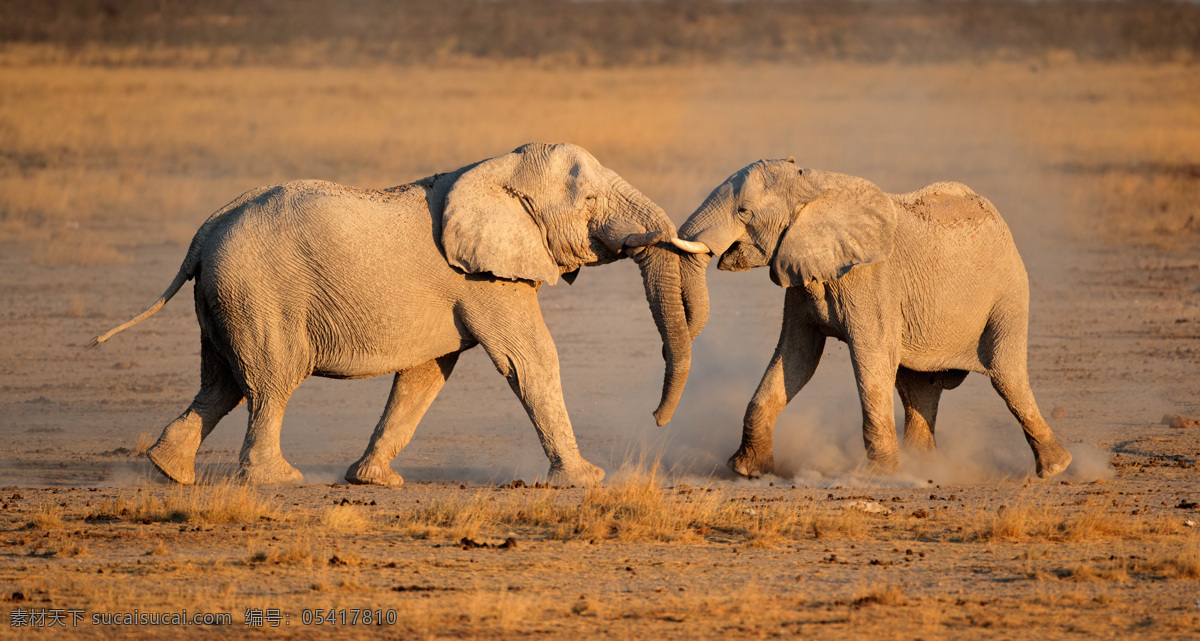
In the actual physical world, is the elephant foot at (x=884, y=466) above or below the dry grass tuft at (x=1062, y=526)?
below

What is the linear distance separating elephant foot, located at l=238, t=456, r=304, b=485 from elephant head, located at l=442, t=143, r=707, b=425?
1736mm

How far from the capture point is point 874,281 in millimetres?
11008

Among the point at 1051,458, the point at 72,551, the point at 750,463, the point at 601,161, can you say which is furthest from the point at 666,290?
the point at 601,161

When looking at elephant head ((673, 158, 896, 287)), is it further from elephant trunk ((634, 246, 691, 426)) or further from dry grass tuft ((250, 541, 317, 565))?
dry grass tuft ((250, 541, 317, 565))

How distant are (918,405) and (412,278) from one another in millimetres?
3852

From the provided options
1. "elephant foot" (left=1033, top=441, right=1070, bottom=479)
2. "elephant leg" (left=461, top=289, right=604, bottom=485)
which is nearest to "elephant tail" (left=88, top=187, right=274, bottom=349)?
"elephant leg" (left=461, top=289, right=604, bottom=485)

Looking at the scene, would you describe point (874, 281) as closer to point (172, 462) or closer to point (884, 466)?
point (884, 466)

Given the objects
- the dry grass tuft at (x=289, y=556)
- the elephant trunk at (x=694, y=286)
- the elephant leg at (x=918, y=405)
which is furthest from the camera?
the elephant leg at (x=918, y=405)

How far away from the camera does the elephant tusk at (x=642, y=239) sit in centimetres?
1045

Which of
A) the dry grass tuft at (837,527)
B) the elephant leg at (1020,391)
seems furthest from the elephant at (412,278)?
the elephant leg at (1020,391)

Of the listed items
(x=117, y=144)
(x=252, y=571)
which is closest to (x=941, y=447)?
(x=252, y=571)

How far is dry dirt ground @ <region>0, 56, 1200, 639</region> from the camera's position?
8.05 meters

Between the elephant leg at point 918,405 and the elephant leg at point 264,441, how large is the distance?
4.38 meters

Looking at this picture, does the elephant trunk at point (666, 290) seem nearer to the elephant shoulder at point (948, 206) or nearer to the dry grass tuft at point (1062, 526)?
the elephant shoulder at point (948, 206)
